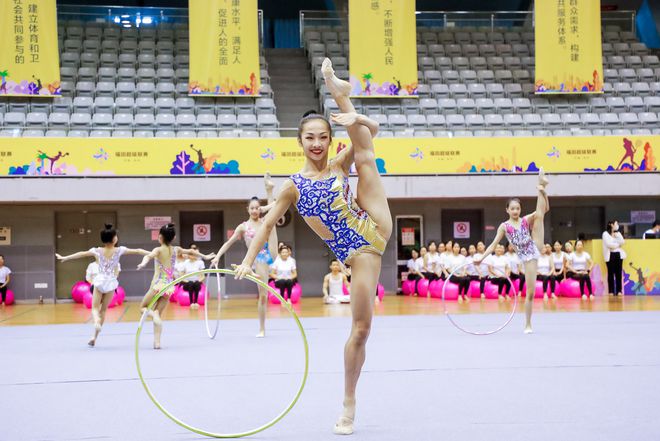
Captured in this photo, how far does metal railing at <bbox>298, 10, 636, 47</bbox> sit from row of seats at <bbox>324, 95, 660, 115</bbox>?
3.91 metres

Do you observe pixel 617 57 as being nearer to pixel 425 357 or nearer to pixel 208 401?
pixel 425 357

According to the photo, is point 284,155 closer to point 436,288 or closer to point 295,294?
point 295,294

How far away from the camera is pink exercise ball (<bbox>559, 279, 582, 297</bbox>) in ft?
59.9

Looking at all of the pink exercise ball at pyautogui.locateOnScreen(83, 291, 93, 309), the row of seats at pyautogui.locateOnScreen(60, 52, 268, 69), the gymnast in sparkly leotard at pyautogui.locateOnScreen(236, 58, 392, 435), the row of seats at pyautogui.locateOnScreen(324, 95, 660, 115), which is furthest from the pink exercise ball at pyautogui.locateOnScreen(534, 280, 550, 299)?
the gymnast in sparkly leotard at pyautogui.locateOnScreen(236, 58, 392, 435)

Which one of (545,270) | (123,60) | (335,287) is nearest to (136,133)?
(123,60)

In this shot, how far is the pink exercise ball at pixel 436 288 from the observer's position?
1866cm

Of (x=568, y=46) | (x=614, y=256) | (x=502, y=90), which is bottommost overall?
(x=614, y=256)

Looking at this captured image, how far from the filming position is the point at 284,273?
1744 centimetres

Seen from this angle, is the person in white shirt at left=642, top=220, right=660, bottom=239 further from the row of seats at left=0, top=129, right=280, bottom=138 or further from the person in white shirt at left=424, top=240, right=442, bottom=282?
the row of seats at left=0, top=129, right=280, bottom=138

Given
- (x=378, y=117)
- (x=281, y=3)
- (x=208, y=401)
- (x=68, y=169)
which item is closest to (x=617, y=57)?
(x=378, y=117)

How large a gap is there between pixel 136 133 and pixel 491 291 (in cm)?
1004

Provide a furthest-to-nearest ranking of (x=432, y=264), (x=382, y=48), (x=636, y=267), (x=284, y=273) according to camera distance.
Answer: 1. (x=382, y=48)
2. (x=432, y=264)
3. (x=636, y=267)
4. (x=284, y=273)

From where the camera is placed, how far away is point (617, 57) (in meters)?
23.8

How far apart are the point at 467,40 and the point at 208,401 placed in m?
21.2
